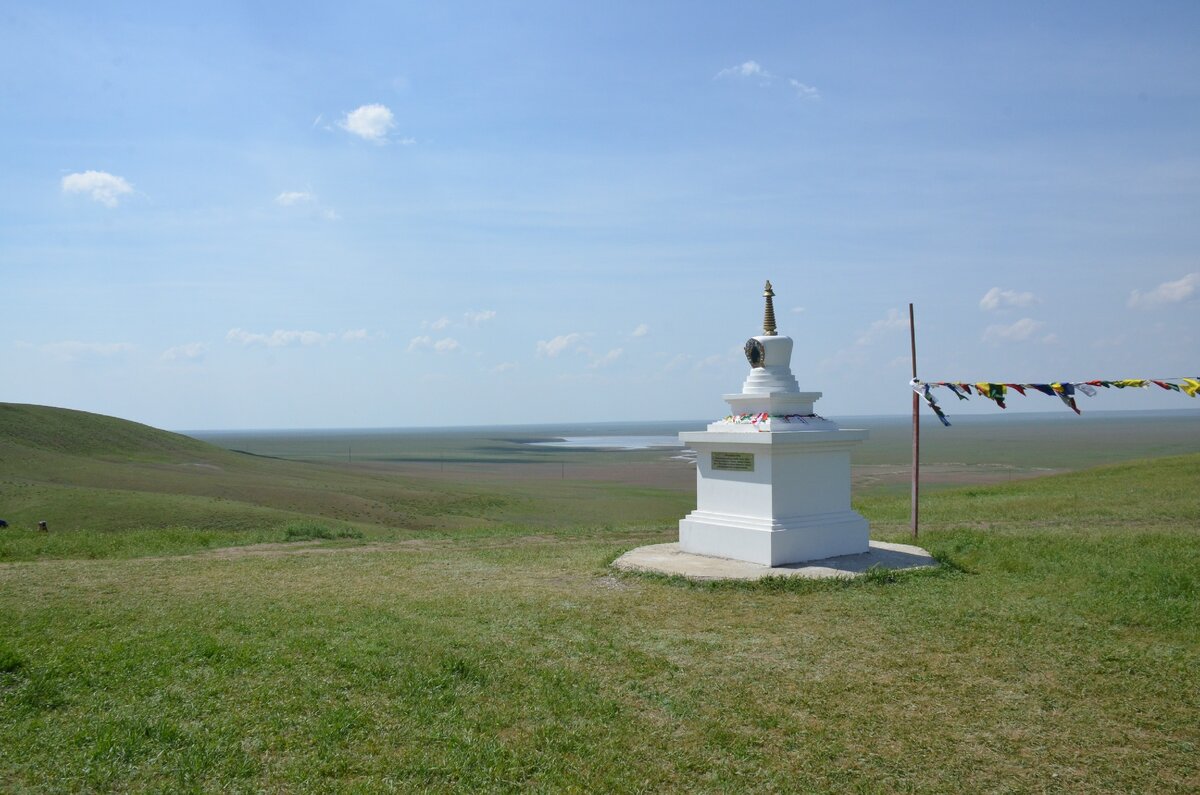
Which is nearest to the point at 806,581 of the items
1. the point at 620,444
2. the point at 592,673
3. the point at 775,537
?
the point at 775,537

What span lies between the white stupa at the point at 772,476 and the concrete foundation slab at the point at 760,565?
0.66 feet

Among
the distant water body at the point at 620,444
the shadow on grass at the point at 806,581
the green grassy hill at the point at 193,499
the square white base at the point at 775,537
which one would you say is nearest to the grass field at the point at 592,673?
the shadow on grass at the point at 806,581

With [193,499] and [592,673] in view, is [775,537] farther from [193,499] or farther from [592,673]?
[193,499]

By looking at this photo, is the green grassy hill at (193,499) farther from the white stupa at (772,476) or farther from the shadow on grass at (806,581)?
the shadow on grass at (806,581)

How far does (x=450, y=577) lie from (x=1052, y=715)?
7721 millimetres

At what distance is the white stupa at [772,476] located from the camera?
1185cm

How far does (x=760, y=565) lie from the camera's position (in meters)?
11.7

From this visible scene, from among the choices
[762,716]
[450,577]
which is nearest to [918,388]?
[450,577]

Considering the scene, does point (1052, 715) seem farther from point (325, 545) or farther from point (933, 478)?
point (933, 478)

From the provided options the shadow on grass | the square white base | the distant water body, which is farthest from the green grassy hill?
the distant water body

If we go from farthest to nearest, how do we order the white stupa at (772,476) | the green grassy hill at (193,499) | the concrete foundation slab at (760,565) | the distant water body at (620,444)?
the distant water body at (620,444), the green grassy hill at (193,499), the white stupa at (772,476), the concrete foundation slab at (760,565)

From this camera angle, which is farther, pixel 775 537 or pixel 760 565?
pixel 760 565

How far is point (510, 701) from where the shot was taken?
6.48 m

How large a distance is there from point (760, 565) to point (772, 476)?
1.21 meters
